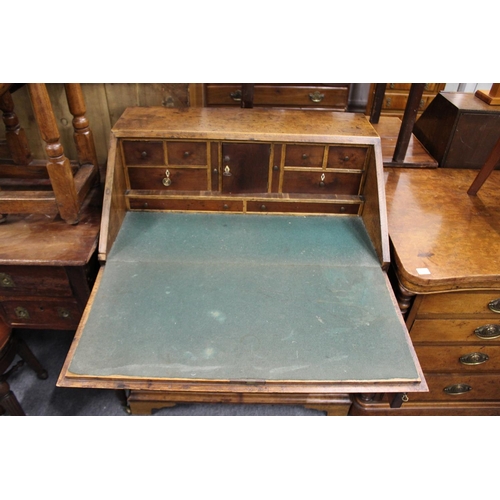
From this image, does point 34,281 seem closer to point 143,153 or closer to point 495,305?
point 143,153

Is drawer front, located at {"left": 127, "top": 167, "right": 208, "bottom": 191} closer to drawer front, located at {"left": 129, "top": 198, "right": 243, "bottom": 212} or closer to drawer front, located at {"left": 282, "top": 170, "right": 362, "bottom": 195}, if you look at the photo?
drawer front, located at {"left": 129, "top": 198, "right": 243, "bottom": 212}

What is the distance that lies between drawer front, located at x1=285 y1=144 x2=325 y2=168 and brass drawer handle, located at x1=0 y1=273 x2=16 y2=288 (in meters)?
1.13

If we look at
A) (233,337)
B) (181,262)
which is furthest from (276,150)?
(233,337)

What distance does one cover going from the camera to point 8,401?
1.59 m

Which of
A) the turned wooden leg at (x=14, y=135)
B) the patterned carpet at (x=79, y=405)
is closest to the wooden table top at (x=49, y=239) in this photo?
the turned wooden leg at (x=14, y=135)

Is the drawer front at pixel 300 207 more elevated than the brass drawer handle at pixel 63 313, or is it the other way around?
the drawer front at pixel 300 207

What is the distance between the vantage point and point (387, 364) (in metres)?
1.13

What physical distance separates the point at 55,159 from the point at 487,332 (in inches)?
69.2

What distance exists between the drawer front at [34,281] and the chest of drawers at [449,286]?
48.6 inches

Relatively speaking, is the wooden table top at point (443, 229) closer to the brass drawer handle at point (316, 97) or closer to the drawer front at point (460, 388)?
the drawer front at point (460, 388)

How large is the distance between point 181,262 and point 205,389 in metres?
0.50

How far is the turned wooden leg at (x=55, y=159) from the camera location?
1.36 meters

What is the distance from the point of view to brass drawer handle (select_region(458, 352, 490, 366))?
1605mm

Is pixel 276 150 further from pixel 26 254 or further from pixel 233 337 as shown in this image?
pixel 26 254
